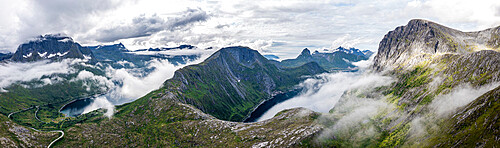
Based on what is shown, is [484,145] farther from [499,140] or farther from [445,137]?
[445,137]

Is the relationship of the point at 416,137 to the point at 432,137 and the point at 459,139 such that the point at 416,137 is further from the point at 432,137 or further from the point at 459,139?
the point at 459,139

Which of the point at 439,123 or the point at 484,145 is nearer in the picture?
the point at 484,145

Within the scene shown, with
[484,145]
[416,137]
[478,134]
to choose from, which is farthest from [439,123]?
[484,145]

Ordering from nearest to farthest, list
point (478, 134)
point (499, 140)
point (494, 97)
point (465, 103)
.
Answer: point (499, 140) < point (478, 134) < point (494, 97) < point (465, 103)

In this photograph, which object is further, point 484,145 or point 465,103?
point 465,103

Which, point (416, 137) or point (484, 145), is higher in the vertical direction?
point (484, 145)

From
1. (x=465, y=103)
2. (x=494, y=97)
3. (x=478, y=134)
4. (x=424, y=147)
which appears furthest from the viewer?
(x=465, y=103)

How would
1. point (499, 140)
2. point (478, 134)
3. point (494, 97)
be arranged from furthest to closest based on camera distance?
1. point (494, 97)
2. point (478, 134)
3. point (499, 140)

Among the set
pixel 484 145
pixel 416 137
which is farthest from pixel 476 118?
pixel 416 137

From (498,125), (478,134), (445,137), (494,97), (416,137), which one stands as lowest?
(416,137)
